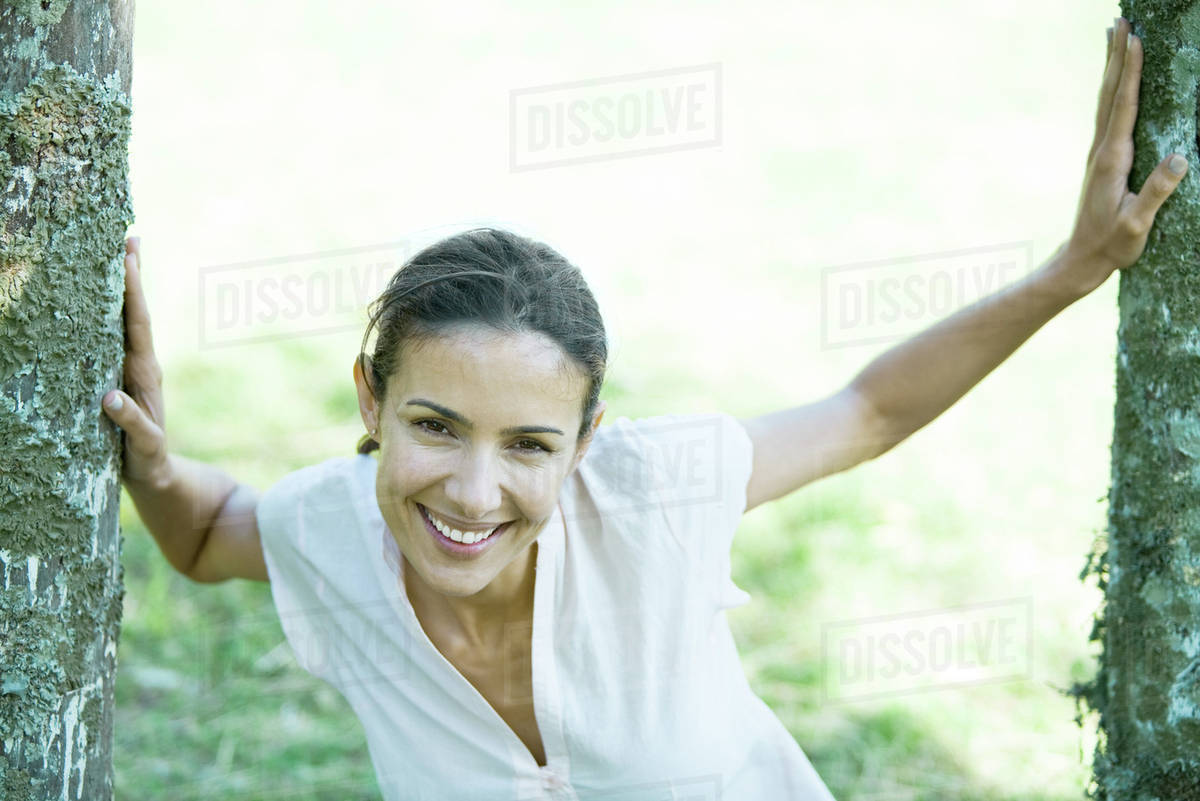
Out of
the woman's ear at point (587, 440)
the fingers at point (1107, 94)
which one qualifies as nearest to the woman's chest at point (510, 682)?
the woman's ear at point (587, 440)

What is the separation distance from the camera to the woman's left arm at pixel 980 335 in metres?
2.10

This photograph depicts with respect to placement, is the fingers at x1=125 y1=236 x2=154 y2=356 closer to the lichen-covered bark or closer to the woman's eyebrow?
the lichen-covered bark

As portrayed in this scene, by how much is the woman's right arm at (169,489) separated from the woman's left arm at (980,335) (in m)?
0.95

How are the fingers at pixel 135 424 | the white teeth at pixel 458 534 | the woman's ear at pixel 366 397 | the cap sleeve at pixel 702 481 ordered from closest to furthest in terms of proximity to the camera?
the fingers at pixel 135 424
the white teeth at pixel 458 534
the woman's ear at pixel 366 397
the cap sleeve at pixel 702 481

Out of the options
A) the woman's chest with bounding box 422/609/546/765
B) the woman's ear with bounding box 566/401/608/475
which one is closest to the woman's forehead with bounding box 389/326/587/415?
the woman's ear with bounding box 566/401/608/475

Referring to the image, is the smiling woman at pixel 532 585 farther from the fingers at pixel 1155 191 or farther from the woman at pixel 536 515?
the fingers at pixel 1155 191

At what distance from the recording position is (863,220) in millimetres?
6125

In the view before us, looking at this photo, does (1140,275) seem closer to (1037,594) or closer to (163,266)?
(1037,594)

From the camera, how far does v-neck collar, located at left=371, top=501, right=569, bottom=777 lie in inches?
89.9

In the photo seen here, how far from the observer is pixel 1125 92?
6.86 feet

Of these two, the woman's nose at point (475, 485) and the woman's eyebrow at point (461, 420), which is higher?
the woman's eyebrow at point (461, 420)

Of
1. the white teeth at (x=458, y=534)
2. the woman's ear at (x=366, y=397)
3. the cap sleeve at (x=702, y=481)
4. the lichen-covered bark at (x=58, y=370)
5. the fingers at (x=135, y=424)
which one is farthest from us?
the cap sleeve at (x=702, y=481)

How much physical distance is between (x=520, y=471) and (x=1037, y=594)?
2.39 m

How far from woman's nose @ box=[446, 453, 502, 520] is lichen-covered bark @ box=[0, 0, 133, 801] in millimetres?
532
